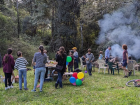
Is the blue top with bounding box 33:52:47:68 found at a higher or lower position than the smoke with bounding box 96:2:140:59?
lower

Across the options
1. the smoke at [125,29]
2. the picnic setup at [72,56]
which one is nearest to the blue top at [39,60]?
the picnic setup at [72,56]

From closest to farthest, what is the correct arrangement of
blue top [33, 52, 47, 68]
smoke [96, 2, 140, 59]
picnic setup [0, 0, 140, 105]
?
1. picnic setup [0, 0, 140, 105]
2. blue top [33, 52, 47, 68]
3. smoke [96, 2, 140, 59]

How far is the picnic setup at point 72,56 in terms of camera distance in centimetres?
461

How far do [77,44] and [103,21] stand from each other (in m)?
4.42

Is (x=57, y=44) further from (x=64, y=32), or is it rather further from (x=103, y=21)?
(x=103, y=21)

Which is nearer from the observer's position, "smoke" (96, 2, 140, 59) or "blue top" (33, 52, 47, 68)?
"blue top" (33, 52, 47, 68)

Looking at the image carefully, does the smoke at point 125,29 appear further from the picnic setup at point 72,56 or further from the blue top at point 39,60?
the blue top at point 39,60

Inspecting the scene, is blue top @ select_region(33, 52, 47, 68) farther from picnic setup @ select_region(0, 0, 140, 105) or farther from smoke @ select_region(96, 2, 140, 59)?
smoke @ select_region(96, 2, 140, 59)

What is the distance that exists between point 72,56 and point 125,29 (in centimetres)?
706

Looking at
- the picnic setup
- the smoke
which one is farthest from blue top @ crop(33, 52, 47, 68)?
the smoke

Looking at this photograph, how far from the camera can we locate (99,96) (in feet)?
14.4

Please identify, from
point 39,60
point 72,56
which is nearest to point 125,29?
point 72,56

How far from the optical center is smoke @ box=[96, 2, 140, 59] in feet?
38.8

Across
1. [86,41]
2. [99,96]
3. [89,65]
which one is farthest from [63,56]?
[86,41]
